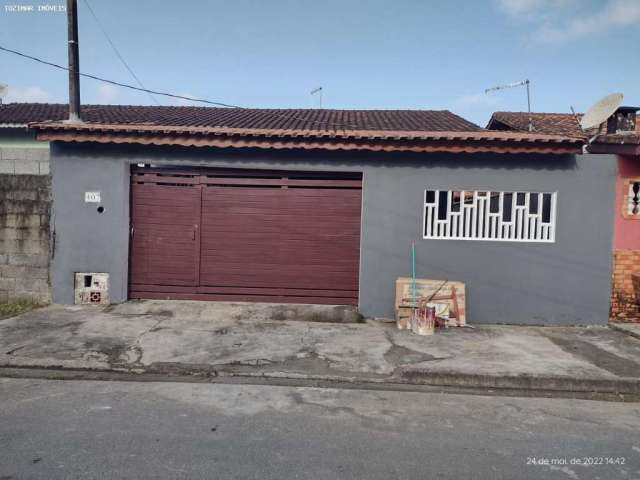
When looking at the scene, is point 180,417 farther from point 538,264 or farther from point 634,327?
point 634,327

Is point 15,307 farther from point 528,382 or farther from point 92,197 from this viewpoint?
point 528,382

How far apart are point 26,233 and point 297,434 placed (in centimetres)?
620

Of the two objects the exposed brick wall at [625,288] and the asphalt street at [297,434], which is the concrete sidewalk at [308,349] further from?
the exposed brick wall at [625,288]

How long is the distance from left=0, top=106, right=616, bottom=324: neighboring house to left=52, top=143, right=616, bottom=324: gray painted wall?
0.02m

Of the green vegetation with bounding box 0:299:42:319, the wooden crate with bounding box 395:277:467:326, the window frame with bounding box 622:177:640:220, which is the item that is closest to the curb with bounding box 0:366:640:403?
the wooden crate with bounding box 395:277:467:326

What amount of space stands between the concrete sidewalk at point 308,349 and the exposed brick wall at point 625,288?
22.9 inches

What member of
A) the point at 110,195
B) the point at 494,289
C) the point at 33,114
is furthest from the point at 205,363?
the point at 33,114

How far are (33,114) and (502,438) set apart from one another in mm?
11238

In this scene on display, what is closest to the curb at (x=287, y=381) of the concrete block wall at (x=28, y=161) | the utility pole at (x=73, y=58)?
the concrete block wall at (x=28, y=161)

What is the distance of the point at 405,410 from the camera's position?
383cm

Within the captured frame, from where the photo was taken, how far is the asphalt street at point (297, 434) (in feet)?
9.21

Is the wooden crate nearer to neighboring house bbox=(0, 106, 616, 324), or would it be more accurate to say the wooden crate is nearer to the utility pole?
neighboring house bbox=(0, 106, 616, 324)

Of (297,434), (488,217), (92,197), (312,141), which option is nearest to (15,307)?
(92,197)

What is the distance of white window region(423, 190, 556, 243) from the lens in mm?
6898
